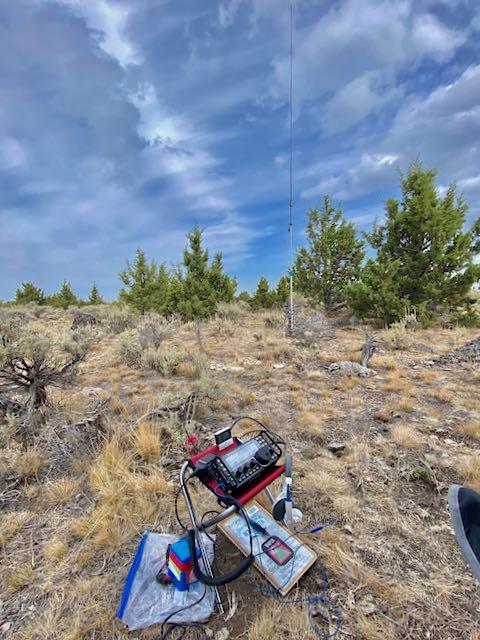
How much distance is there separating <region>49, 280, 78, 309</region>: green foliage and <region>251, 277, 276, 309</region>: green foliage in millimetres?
14952

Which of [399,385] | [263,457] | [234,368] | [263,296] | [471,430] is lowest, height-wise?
[471,430]

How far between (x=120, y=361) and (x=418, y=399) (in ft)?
19.7

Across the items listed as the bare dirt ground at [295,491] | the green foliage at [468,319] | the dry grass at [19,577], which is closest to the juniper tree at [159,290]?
the bare dirt ground at [295,491]

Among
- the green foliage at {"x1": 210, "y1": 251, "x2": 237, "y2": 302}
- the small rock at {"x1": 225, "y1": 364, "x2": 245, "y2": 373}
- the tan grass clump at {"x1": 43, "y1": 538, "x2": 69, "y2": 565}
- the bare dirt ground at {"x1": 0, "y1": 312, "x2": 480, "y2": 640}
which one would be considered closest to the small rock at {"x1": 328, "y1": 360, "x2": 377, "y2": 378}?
the bare dirt ground at {"x1": 0, "y1": 312, "x2": 480, "y2": 640}

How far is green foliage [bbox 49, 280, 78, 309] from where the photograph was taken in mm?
21406

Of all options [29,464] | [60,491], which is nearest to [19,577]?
[60,491]

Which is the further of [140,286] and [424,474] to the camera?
[140,286]

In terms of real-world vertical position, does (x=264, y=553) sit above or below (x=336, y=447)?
below

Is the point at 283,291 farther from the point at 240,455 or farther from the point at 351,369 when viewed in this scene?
the point at 240,455

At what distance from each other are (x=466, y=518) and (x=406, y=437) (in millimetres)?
2407

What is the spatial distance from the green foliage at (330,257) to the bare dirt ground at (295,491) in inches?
347

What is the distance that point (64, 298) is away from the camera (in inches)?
861

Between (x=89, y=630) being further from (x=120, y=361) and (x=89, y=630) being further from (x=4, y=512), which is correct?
(x=120, y=361)

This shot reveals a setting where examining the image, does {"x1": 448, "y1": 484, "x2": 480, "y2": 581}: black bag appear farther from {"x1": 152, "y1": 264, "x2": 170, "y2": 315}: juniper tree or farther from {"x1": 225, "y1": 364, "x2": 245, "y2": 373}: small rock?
{"x1": 152, "y1": 264, "x2": 170, "y2": 315}: juniper tree
